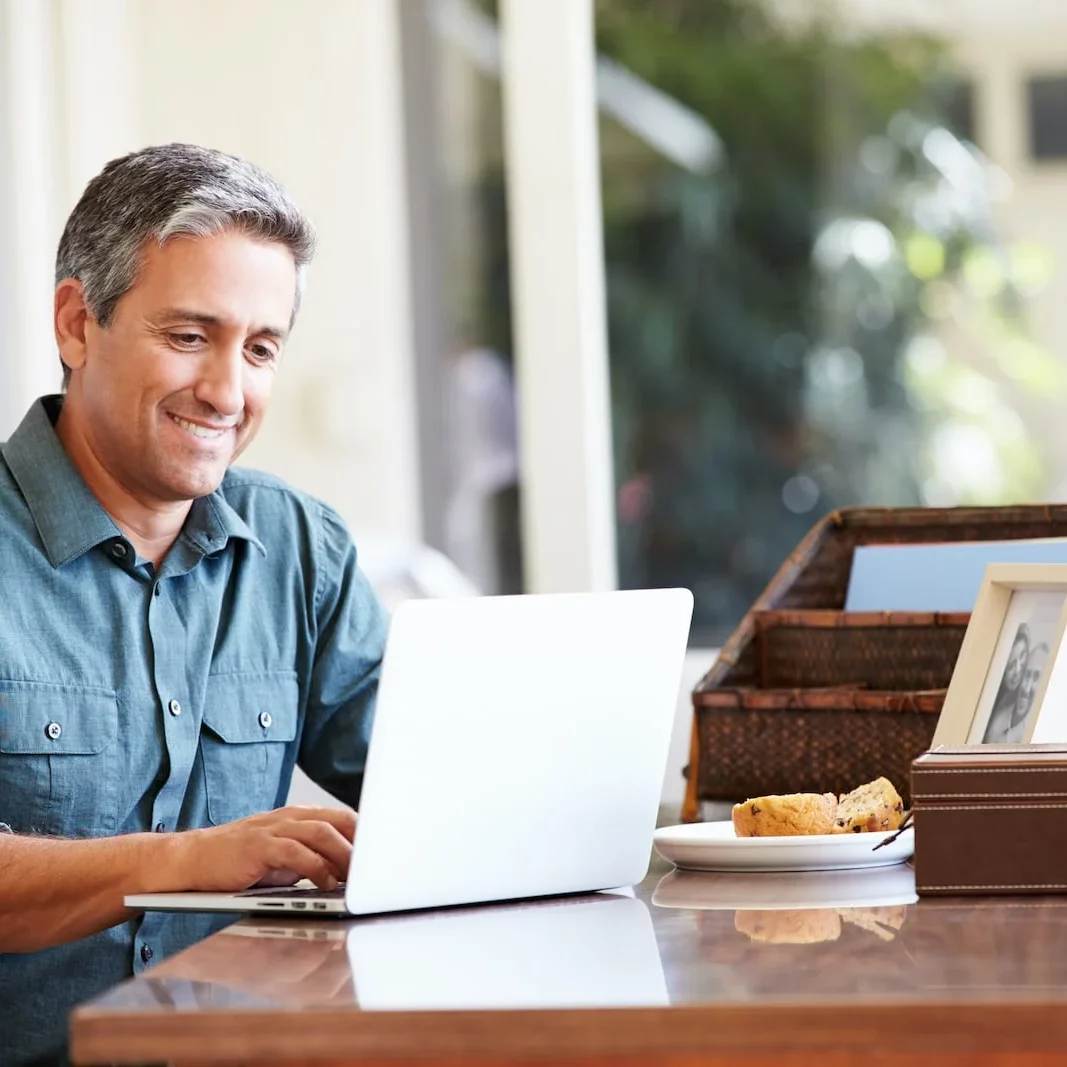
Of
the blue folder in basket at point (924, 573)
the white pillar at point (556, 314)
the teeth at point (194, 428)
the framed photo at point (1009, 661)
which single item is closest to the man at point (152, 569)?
the teeth at point (194, 428)

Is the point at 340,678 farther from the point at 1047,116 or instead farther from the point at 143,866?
the point at 1047,116

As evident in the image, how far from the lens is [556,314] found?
3.94 metres

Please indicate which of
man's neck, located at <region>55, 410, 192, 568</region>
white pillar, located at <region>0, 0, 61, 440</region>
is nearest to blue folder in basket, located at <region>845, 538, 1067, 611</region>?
man's neck, located at <region>55, 410, 192, 568</region>

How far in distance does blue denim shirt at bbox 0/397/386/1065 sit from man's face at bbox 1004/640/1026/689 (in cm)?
69

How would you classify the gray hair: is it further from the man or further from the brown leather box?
the brown leather box

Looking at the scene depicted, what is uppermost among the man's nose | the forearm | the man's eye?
the man's eye

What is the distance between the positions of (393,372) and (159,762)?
2403 mm

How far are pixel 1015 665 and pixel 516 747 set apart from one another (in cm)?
47

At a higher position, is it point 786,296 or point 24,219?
point 24,219

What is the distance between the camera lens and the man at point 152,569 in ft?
5.22

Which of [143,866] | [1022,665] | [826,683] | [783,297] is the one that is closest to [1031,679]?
[1022,665]

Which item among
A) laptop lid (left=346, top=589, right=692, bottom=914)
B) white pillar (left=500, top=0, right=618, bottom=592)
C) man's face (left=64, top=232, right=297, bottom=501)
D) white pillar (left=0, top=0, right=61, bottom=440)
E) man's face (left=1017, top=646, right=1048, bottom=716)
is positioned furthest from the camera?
white pillar (left=500, top=0, right=618, bottom=592)

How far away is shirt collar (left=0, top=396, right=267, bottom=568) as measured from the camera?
1.64m

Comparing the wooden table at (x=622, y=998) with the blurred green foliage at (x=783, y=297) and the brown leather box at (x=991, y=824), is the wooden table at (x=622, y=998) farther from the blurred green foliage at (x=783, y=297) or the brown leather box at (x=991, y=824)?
the blurred green foliage at (x=783, y=297)
